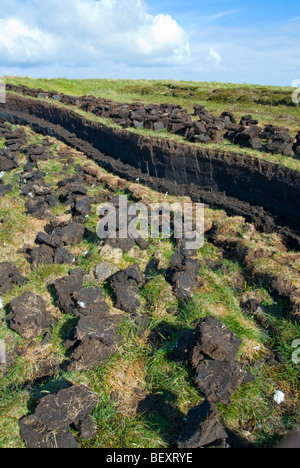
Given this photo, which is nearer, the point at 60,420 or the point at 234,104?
the point at 60,420

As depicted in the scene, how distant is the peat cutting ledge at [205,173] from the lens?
6.99 metres

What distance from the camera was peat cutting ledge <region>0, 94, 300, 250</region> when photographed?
6.99 metres

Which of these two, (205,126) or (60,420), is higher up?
(205,126)

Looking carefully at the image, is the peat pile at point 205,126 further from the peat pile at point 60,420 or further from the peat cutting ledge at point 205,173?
the peat pile at point 60,420

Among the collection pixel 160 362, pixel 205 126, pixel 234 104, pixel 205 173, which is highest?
pixel 234 104

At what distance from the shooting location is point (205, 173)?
852 centimetres

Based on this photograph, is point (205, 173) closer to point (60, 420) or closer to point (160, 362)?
point (160, 362)

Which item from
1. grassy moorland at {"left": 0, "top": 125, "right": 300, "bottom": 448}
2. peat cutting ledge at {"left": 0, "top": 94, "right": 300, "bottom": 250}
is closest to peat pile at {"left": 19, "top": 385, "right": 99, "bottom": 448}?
grassy moorland at {"left": 0, "top": 125, "right": 300, "bottom": 448}

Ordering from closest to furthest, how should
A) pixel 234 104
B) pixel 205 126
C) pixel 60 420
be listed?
pixel 60 420 < pixel 205 126 < pixel 234 104

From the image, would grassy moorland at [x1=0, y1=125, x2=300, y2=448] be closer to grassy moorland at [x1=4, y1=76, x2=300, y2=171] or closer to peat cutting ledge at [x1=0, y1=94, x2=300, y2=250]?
peat cutting ledge at [x1=0, y1=94, x2=300, y2=250]

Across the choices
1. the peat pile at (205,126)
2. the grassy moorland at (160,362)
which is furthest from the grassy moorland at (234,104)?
the grassy moorland at (160,362)

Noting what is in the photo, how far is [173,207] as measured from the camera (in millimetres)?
7738

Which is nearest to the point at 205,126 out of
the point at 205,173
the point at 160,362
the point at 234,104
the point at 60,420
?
the point at 205,173
